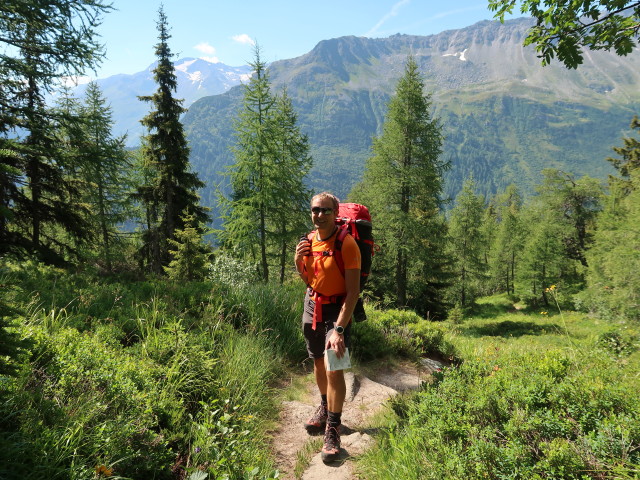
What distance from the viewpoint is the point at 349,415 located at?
378 cm

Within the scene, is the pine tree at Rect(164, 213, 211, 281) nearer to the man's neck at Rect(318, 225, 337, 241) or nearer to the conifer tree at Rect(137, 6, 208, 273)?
the conifer tree at Rect(137, 6, 208, 273)

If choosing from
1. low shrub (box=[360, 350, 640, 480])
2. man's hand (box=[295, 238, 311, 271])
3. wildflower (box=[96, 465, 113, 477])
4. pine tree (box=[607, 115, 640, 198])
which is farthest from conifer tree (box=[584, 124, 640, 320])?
wildflower (box=[96, 465, 113, 477])

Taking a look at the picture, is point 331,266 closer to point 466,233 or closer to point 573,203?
point 466,233

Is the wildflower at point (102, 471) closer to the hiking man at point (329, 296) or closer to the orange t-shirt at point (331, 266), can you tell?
the hiking man at point (329, 296)

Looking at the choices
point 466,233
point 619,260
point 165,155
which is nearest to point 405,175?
point 165,155

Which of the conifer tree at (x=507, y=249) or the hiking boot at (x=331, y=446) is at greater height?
the hiking boot at (x=331, y=446)

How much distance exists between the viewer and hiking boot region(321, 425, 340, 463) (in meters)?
2.92

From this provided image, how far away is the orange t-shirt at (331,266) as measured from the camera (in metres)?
3.01

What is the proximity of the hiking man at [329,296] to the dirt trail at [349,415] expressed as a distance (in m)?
0.14

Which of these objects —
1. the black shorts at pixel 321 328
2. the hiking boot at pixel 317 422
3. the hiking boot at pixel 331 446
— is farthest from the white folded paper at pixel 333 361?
the hiking boot at pixel 317 422

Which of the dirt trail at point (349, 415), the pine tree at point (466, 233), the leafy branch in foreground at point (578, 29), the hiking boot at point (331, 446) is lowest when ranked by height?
the pine tree at point (466, 233)

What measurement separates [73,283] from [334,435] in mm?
5267

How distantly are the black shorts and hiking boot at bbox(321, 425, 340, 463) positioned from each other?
2.33ft

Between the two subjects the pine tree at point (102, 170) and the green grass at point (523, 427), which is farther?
the pine tree at point (102, 170)
